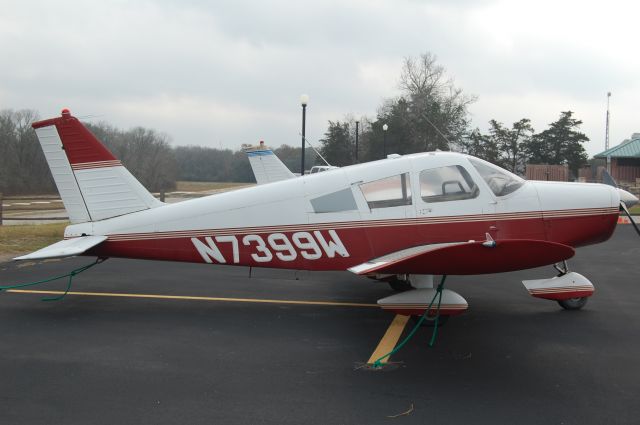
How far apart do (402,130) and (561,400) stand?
1751 inches

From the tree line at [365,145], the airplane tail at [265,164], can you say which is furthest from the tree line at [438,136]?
the airplane tail at [265,164]

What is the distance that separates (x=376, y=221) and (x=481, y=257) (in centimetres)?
155

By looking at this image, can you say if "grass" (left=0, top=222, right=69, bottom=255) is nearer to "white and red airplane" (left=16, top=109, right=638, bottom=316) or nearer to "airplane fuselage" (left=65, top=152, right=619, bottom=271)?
"white and red airplane" (left=16, top=109, right=638, bottom=316)

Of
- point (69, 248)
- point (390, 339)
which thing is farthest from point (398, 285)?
point (69, 248)

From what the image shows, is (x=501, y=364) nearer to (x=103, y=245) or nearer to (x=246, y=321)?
(x=246, y=321)

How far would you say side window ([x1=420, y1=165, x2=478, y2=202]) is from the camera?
226 inches

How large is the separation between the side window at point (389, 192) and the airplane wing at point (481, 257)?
114cm

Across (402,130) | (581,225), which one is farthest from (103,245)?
(402,130)

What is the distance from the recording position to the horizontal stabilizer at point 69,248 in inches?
227

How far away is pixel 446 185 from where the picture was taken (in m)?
5.77

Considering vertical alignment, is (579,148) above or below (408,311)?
above

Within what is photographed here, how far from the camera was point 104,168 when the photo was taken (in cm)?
641

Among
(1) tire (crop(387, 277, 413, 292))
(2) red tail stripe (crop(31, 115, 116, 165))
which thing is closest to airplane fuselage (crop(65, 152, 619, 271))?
(2) red tail stripe (crop(31, 115, 116, 165))

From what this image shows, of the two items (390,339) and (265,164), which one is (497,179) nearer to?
(390,339)
